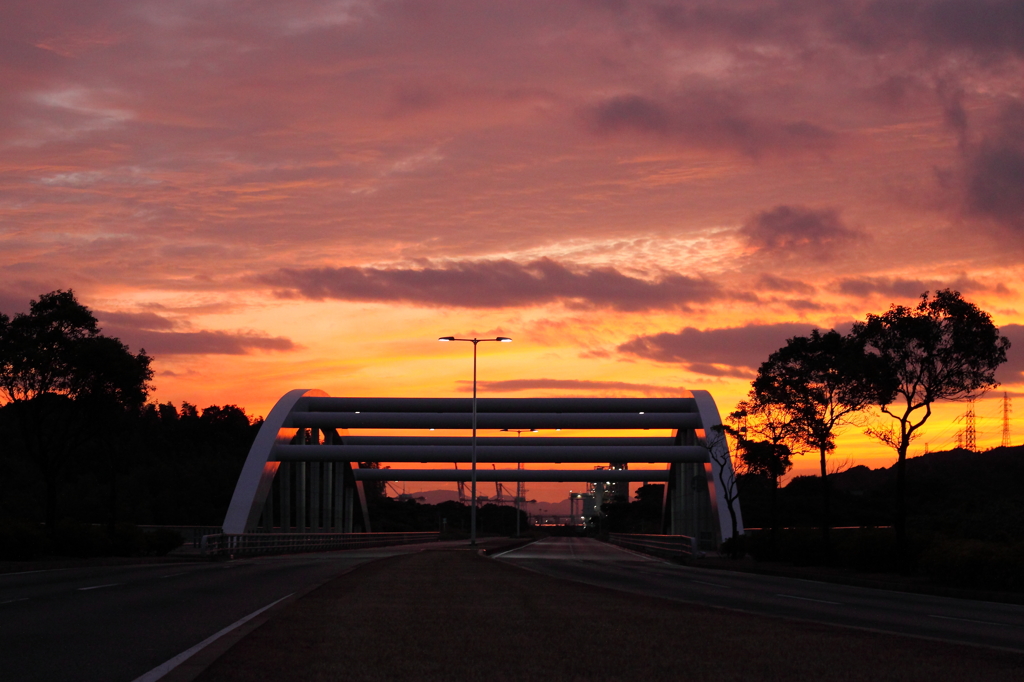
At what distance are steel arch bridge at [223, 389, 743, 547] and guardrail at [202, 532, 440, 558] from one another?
11.0 feet

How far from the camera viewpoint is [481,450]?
77875 mm

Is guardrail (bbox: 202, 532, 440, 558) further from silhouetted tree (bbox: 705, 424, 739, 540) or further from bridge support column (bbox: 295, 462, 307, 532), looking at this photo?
silhouetted tree (bbox: 705, 424, 739, 540)

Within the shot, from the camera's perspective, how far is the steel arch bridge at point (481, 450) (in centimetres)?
6712

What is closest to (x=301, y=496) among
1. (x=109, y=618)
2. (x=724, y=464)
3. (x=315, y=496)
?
(x=315, y=496)

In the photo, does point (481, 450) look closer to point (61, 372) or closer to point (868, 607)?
point (61, 372)

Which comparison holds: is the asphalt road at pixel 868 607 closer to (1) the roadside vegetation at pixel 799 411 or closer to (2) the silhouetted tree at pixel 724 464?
(1) the roadside vegetation at pixel 799 411

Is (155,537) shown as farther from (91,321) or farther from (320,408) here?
(320,408)

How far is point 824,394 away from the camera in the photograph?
4422cm

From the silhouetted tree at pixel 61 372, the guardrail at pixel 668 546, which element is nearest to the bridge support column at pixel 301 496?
the guardrail at pixel 668 546

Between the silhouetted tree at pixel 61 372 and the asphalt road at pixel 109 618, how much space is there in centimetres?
1284

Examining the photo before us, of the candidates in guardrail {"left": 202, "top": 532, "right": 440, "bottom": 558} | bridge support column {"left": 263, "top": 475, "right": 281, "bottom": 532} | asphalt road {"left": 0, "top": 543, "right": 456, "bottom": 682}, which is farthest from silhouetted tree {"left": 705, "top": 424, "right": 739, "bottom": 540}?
asphalt road {"left": 0, "top": 543, "right": 456, "bottom": 682}

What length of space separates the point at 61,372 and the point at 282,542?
20234 mm

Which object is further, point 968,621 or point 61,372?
point 61,372

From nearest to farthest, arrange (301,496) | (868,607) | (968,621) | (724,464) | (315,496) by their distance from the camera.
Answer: (968,621)
(868,607)
(724,464)
(301,496)
(315,496)
